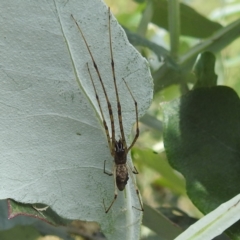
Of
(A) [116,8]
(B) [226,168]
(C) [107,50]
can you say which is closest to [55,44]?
(C) [107,50]

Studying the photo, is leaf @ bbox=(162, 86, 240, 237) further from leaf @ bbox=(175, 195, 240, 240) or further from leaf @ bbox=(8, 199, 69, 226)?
leaf @ bbox=(8, 199, 69, 226)

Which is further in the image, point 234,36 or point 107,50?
point 234,36

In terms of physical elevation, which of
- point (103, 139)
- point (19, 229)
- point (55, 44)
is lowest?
point (19, 229)

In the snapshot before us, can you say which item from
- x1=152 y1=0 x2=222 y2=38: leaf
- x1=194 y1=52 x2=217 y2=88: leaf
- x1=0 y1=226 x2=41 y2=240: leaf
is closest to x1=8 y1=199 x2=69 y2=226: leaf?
x1=0 y1=226 x2=41 y2=240: leaf

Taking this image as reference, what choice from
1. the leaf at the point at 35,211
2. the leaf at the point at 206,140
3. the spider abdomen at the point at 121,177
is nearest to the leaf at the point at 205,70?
the leaf at the point at 206,140

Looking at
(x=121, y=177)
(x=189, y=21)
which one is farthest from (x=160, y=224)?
(x=189, y=21)

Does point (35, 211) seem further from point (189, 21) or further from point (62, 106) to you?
point (189, 21)

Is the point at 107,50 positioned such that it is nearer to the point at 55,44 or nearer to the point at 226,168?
the point at 55,44
